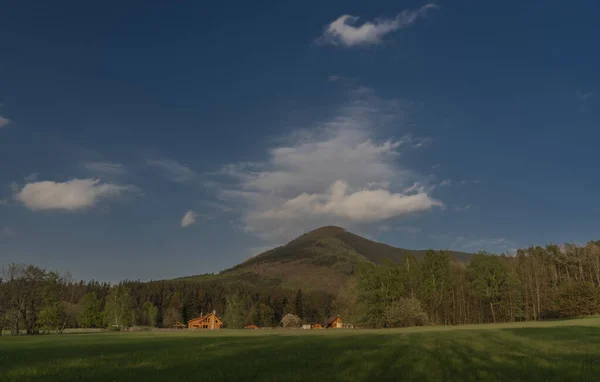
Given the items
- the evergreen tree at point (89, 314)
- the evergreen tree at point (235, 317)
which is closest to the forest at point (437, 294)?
the evergreen tree at point (89, 314)

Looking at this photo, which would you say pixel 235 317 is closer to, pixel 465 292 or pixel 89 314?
pixel 89 314

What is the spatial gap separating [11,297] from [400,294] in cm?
10172

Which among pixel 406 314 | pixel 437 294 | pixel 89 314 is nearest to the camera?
pixel 406 314

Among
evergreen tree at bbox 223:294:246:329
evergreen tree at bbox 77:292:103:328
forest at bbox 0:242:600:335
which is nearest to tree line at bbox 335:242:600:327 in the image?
forest at bbox 0:242:600:335

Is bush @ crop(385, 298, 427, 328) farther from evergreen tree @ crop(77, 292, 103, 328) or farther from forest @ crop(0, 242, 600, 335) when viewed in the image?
evergreen tree @ crop(77, 292, 103, 328)

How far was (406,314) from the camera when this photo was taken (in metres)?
108

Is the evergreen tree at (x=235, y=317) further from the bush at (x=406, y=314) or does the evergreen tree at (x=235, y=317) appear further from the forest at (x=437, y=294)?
the bush at (x=406, y=314)

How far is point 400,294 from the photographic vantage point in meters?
116

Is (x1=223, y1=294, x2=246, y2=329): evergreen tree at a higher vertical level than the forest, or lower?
lower

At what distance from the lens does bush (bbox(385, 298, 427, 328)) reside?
108 meters

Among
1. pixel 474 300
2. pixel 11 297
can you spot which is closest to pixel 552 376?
pixel 474 300

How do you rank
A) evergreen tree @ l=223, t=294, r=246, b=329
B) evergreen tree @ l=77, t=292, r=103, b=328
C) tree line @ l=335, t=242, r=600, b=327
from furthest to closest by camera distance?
evergreen tree @ l=223, t=294, r=246, b=329
evergreen tree @ l=77, t=292, r=103, b=328
tree line @ l=335, t=242, r=600, b=327

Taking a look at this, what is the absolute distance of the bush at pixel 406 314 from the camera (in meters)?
108

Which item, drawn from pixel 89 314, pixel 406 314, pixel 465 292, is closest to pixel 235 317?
pixel 89 314
